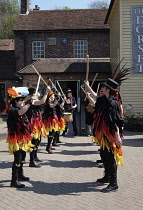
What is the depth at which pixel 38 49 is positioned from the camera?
27828 millimetres

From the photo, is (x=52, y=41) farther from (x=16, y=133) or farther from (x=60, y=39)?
(x=16, y=133)

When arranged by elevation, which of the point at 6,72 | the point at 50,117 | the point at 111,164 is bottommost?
the point at 111,164

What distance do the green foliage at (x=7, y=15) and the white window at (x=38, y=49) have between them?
23.6 metres

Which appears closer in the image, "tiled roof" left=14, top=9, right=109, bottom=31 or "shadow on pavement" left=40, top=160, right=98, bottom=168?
"shadow on pavement" left=40, top=160, right=98, bottom=168

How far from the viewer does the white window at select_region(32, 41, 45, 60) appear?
90.9 ft

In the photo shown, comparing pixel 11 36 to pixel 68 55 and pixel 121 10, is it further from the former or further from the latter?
pixel 121 10

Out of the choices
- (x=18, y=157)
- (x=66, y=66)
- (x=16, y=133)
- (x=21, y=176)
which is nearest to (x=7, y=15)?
(x=66, y=66)

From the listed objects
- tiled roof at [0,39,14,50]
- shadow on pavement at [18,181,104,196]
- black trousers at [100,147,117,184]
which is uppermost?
tiled roof at [0,39,14,50]

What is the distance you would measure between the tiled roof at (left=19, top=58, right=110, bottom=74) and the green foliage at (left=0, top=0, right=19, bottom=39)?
89.4ft

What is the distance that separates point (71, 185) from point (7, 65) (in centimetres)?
2285

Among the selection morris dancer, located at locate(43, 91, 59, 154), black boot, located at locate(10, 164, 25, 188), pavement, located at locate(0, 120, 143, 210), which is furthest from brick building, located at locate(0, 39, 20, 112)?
black boot, located at locate(10, 164, 25, 188)

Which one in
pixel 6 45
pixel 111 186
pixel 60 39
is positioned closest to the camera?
pixel 111 186

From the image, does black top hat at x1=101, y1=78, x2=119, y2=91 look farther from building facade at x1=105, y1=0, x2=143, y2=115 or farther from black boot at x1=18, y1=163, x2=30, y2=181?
building facade at x1=105, y1=0, x2=143, y2=115

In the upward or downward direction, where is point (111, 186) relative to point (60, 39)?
downward
